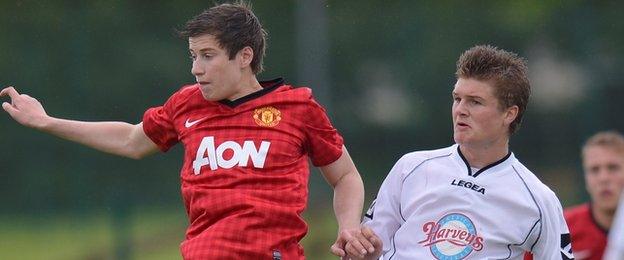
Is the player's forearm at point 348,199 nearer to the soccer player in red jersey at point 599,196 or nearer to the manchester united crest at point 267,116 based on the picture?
the manchester united crest at point 267,116

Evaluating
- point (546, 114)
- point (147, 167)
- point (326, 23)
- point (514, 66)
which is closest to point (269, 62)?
point (326, 23)

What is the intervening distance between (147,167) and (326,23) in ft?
6.65

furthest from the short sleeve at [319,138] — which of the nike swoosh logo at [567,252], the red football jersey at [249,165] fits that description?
the nike swoosh logo at [567,252]

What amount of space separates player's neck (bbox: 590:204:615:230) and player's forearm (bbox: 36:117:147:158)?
11.0ft

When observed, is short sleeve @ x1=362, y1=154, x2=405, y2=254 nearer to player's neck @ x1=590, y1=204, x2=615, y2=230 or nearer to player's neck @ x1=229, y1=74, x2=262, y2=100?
player's neck @ x1=229, y1=74, x2=262, y2=100

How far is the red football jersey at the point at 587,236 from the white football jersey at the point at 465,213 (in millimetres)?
2605

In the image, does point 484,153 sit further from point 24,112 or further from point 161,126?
point 24,112

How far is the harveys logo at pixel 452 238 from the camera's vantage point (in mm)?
5363

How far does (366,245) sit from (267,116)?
677 millimetres

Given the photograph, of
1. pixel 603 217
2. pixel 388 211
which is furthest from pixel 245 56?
pixel 603 217

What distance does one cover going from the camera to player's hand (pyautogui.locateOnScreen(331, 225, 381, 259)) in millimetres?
5148

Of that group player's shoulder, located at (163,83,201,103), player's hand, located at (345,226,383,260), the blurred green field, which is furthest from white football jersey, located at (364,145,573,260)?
the blurred green field

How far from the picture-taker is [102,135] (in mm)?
5656

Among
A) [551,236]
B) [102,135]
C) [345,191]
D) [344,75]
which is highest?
[344,75]
